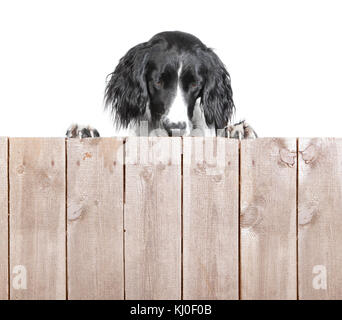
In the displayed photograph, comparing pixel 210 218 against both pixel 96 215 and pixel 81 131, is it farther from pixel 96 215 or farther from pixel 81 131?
pixel 81 131

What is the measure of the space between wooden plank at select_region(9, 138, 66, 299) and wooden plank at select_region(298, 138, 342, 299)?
1.03m

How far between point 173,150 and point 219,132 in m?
0.99

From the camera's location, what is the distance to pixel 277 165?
201 cm

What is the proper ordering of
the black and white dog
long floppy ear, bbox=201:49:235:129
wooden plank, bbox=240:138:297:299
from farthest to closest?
long floppy ear, bbox=201:49:235:129
the black and white dog
wooden plank, bbox=240:138:297:299

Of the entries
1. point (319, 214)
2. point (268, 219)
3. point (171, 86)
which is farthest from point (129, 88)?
point (319, 214)

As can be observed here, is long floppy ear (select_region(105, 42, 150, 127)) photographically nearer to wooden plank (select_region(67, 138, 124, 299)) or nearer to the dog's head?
the dog's head

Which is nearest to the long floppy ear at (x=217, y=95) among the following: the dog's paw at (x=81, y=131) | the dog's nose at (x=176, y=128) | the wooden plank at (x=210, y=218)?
the dog's nose at (x=176, y=128)

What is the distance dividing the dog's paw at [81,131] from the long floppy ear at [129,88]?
37cm

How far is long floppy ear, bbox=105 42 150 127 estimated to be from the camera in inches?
113

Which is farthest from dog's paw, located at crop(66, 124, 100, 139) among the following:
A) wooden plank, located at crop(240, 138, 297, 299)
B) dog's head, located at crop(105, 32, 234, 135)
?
wooden plank, located at crop(240, 138, 297, 299)

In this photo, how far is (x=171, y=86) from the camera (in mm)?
2656

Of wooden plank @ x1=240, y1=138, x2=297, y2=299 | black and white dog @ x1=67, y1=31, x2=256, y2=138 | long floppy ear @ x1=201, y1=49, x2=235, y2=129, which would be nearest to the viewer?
wooden plank @ x1=240, y1=138, x2=297, y2=299

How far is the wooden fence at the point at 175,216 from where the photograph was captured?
201 centimetres

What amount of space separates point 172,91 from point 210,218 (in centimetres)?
90
